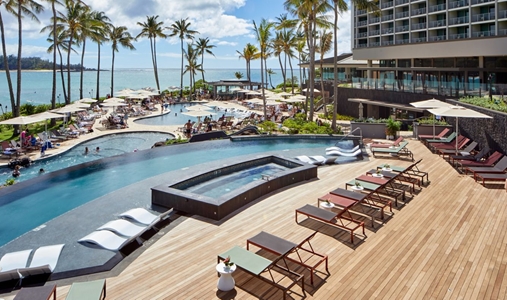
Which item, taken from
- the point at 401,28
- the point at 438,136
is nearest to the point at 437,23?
the point at 401,28

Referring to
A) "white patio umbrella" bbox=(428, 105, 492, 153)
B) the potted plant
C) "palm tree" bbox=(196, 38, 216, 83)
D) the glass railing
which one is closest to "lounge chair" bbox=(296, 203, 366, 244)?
"white patio umbrella" bbox=(428, 105, 492, 153)

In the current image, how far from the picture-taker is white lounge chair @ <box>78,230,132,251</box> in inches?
297

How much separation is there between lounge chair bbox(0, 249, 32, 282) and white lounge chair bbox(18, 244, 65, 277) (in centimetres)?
13

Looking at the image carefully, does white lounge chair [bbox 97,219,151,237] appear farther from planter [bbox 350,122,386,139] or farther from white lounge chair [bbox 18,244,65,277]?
planter [bbox 350,122,386,139]

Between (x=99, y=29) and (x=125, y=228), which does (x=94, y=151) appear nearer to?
(x=125, y=228)

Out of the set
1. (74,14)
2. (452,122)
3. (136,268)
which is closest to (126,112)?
(74,14)

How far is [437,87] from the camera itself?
2597 centimetres

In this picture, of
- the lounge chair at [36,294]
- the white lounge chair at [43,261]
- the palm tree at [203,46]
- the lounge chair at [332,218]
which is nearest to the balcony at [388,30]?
the palm tree at [203,46]

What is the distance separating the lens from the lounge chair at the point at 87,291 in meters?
5.26

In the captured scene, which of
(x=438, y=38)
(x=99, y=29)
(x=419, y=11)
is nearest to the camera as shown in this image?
(x=438, y=38)

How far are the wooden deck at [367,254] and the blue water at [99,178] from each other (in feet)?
15.9

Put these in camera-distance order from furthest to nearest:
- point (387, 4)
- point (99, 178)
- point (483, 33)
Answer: point (387, 4) < point (483, 33) < point (99, 178)

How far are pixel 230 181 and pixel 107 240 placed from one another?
5.56m

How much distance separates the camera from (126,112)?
34062mm
